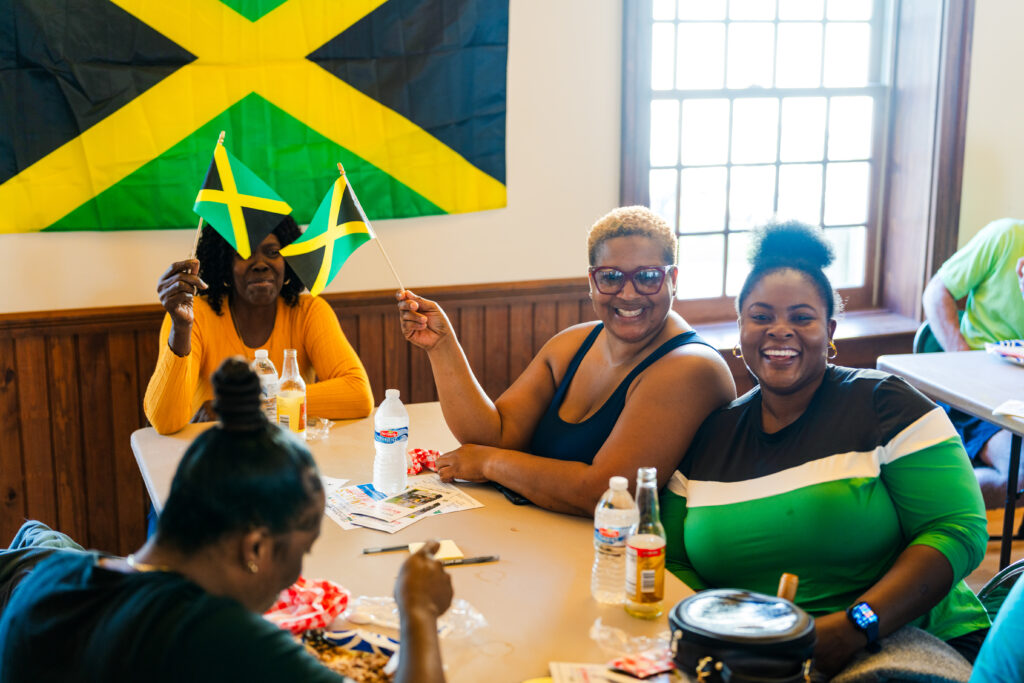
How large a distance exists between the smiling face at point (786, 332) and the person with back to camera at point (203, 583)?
3.35 ft

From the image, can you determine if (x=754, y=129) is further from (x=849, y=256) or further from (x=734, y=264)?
(x=849, y=256)

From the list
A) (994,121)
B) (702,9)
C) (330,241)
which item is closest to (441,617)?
(330,241)

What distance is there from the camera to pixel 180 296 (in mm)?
2566

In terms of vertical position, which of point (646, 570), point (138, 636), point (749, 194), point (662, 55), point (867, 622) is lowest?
point (867, 622)

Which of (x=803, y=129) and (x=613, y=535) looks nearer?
(x=613, y=535)

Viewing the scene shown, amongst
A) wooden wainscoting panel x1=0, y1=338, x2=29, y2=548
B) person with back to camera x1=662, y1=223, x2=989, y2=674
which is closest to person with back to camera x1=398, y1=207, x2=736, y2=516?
person with back to camera x1=662, y1=223, x2=989, y2=674

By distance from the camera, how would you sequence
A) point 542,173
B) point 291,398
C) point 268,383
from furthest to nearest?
point 542,173, point 268,383, point 291,398

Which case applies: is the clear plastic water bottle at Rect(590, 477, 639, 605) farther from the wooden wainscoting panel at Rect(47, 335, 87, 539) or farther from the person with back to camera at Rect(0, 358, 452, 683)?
the wooden wainscoting panel at Rect(47, 335, 87, 539)

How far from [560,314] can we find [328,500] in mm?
2011

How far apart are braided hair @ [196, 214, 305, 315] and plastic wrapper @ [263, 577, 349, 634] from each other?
4.99 feet

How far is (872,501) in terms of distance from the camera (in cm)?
175

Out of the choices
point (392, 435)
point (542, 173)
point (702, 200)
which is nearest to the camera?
point (392, 435)

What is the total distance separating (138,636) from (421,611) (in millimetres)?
388

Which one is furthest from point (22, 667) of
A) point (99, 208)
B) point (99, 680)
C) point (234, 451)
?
point (99, 208)
